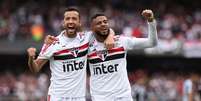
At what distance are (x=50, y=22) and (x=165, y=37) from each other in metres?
4.08

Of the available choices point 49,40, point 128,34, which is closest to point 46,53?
point 49,40

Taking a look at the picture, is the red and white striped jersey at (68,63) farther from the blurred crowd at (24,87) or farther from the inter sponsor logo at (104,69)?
the blurred crowd at (24,87)

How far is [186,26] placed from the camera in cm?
2594

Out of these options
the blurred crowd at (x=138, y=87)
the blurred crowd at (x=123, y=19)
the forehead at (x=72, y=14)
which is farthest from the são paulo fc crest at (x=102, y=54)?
the blurred crowd at (x=123, y=19)

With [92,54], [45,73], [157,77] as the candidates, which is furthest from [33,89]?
[92,54]

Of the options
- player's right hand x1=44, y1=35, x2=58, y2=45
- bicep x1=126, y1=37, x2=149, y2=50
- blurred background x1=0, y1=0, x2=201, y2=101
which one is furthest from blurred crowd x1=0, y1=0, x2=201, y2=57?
player's right hand x1=44, y1=35, x2=58, y2=45

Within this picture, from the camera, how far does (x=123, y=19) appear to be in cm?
2645

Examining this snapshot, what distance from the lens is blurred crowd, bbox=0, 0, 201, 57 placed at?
2523 cm

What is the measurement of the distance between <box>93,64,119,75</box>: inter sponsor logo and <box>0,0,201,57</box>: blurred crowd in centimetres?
1377

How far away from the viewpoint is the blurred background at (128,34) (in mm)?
23984

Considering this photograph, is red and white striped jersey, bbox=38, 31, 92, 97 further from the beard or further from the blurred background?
the blurred background

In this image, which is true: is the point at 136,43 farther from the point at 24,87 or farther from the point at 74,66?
the point at 24,87

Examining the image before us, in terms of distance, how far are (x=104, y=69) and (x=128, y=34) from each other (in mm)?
14066

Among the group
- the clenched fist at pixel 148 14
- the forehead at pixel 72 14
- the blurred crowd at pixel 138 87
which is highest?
the forehead at pixel 72 14
